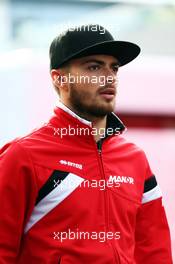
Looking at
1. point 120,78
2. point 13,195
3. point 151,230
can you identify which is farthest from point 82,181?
point 120,78

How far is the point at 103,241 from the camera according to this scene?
2.51m

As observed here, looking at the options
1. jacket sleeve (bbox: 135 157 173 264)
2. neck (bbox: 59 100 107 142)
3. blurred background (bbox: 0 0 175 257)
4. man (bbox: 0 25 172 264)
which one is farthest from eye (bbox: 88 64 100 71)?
blurred background (bbox: 0 0 175 257)

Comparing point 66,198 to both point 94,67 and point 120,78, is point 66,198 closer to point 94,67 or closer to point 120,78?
point 94,67

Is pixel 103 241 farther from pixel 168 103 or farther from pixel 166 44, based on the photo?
pixel 166 44

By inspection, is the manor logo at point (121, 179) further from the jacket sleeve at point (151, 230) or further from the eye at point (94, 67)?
the eye at point (94, 67)

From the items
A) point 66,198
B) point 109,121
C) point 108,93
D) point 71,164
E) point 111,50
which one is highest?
point 111,50

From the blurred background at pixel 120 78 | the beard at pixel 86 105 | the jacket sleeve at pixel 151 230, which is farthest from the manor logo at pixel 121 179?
the blurred background at pixel 120 78

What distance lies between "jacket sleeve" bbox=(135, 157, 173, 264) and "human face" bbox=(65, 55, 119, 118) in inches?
14.8

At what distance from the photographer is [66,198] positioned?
8.25 ft

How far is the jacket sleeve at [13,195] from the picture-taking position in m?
2.46

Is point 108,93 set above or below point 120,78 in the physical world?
above

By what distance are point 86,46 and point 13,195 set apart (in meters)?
0.65

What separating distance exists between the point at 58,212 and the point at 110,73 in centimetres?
57

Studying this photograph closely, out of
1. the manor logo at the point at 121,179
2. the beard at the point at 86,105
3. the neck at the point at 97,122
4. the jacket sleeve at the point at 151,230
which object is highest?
the beard at the point at 86,105
